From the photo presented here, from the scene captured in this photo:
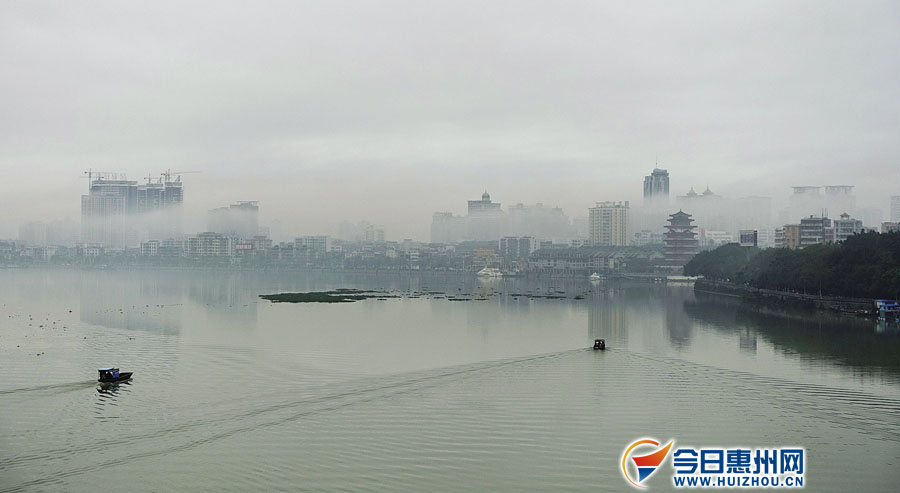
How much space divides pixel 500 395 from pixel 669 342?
5.30 meters

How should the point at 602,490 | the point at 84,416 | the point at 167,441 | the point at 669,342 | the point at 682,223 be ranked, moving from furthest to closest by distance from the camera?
1. the point at 682,223
2. the point at 669,342
3. the point at 84,416
4. the point at 167,441
5. the point at 602,490

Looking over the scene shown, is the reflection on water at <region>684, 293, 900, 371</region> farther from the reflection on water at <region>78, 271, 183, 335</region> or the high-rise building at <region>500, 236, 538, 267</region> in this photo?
the high-rise building at <region>500, 236, 538, 267</region>

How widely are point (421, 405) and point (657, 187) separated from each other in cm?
7833

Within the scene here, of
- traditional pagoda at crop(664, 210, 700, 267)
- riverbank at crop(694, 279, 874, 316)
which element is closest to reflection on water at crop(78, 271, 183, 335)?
riverbank at crop(694, 279, 874, 316)

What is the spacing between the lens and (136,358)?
894 centimetres

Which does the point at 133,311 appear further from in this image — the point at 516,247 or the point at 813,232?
the point at 516,247

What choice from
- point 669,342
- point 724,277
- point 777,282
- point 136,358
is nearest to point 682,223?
point 724,277

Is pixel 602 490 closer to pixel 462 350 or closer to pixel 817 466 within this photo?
pixel 817 466

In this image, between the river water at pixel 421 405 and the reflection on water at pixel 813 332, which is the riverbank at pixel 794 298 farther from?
the river water at pixel 421 405
